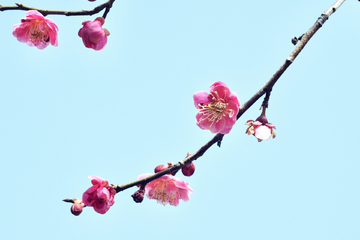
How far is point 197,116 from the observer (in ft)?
7.71

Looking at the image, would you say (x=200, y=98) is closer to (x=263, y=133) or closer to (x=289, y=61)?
(x=263, y=133)

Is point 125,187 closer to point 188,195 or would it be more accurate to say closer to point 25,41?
point 188,195

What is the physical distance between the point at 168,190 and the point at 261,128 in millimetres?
804

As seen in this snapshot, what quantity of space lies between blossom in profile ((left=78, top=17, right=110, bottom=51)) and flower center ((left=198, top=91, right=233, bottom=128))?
104 centimetres

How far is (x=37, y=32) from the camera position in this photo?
2928mm

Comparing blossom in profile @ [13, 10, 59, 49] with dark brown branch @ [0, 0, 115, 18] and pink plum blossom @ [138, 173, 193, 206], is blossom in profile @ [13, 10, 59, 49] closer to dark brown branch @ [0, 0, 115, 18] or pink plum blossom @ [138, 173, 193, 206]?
dark brown branch @ [0, 0, 115, 18]

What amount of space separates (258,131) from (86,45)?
160cm

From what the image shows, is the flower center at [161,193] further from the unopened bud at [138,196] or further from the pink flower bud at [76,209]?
the pink flower bud at [76,209]

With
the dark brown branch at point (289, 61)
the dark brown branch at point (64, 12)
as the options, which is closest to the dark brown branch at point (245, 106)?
the dark brown branch at point (289, 61)

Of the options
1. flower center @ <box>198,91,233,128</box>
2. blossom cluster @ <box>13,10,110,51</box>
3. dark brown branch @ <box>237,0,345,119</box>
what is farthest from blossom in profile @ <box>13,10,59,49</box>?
dark brown branch @ <box>237,0,345,119</box>

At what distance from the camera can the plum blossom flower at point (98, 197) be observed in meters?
2.06

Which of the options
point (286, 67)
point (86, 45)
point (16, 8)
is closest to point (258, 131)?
point (286, 67)

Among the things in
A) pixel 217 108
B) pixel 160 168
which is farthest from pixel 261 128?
pixel 160 168

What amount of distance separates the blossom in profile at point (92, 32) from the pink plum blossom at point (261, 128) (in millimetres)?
1410
